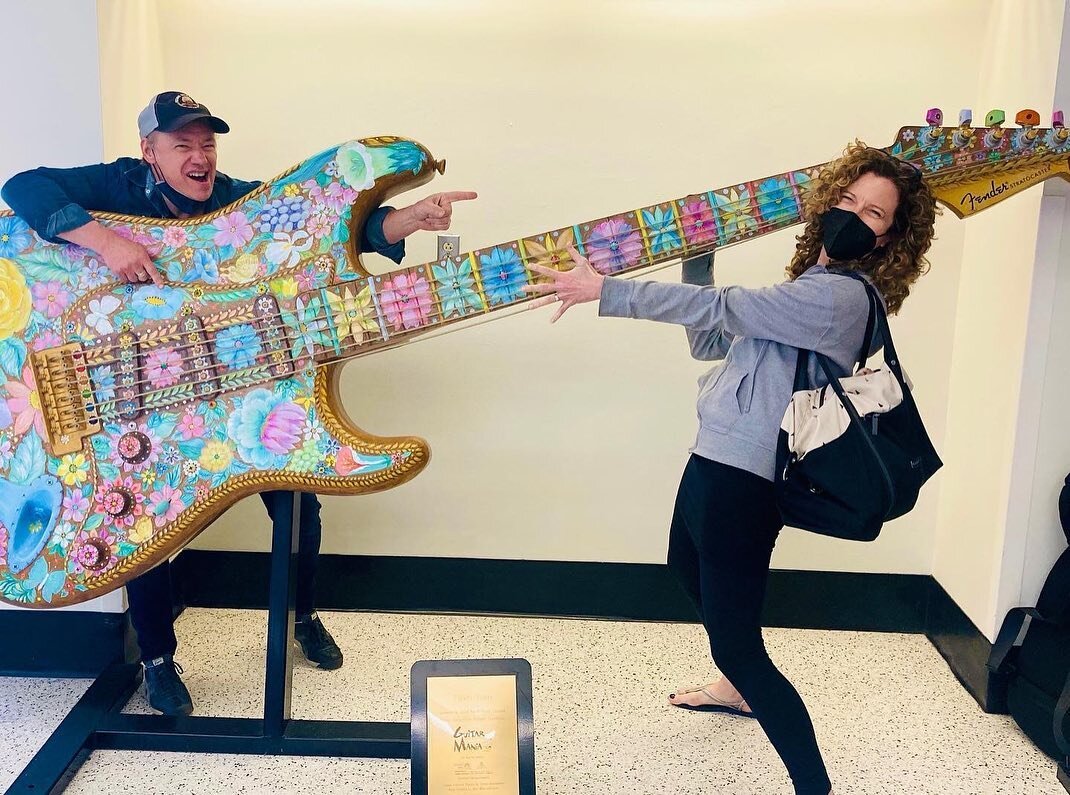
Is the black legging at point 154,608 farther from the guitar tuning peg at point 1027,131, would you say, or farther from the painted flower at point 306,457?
the guitar tuning peg at point 1027,131

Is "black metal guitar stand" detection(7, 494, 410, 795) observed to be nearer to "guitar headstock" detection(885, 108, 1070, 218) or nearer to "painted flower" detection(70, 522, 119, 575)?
"painted flower" detection(70, 522, 119, 575)

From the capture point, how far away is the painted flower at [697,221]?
1.53 m

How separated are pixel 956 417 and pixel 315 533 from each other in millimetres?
1627

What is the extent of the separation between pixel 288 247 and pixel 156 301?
0.26 meters

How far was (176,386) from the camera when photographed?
61.7 inches

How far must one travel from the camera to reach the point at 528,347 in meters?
2.33

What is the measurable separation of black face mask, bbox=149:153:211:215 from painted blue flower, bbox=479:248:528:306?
616mm

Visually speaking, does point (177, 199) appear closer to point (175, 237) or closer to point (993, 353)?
point (175, 237)

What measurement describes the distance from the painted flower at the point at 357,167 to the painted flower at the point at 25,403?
0.67m

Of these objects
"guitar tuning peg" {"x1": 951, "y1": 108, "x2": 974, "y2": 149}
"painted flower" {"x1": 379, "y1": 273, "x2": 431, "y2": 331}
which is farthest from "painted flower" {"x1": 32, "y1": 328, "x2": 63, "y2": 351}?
"guitar tuning peg" {"x1": 951, "y1": 108, "x2": 974, "y2": 149}

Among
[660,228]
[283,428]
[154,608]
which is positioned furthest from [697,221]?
[154,608]

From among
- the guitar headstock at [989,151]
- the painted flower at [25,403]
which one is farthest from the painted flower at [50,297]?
the guitar headstock at [989,151]

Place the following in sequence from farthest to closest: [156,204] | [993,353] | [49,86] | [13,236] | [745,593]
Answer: [993,353]
[49,86]
[156,204]
[13,236]
[745,593]

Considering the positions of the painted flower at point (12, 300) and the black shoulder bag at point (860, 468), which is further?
the painted flower at point (12, 300)
